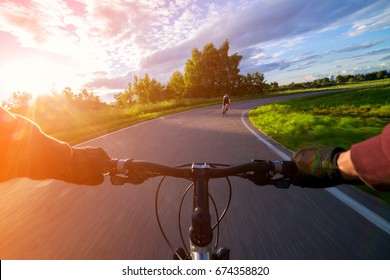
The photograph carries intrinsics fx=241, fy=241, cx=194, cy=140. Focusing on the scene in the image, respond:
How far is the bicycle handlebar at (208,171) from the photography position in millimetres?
1312

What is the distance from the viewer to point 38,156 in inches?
47.4

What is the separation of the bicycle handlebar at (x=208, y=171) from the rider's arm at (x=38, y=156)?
0.13 metres

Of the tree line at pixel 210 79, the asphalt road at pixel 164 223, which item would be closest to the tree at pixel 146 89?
the tree line at pixel 210 79

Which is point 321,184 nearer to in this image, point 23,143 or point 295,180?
point 295,180

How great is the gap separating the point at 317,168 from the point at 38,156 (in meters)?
1.40

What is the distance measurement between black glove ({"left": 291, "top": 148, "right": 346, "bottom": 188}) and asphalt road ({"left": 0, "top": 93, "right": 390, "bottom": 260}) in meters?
1.55

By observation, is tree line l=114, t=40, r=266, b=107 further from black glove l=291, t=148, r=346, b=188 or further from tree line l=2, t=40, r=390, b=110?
black glove l=291, t=148, r=346, b=188

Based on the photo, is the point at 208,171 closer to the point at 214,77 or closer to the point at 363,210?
the point at 363,210

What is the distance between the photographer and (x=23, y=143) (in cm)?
113

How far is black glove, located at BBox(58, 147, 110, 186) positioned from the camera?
1349 mm

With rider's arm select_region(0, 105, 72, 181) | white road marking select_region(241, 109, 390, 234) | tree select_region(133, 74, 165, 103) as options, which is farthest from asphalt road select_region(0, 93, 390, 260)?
tree select_region(133, 74, 165, 103)

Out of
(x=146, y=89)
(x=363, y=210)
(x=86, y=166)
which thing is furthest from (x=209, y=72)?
(x=86, y=166)

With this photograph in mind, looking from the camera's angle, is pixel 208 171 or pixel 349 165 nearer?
pixel 349 165

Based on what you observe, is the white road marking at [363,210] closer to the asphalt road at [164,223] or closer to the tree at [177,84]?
the asphalt road at [164,223]
